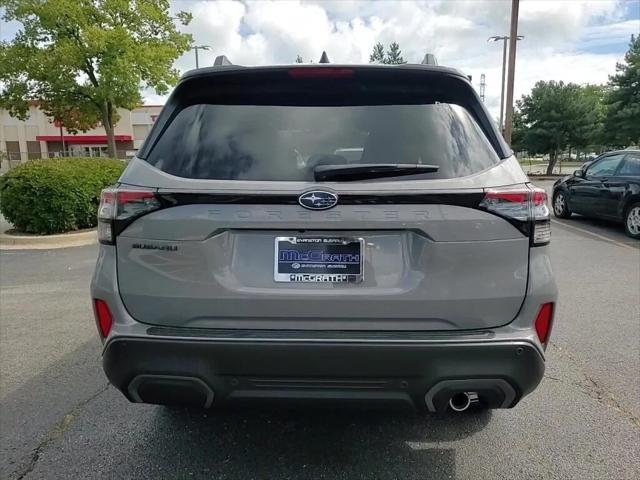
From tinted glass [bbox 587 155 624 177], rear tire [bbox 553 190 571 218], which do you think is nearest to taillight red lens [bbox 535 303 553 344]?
tinted glass [bbox 587 155 624 177]

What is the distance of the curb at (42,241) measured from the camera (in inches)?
349

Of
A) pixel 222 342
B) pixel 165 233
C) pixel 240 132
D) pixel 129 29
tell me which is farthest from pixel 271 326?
pixel 129 29

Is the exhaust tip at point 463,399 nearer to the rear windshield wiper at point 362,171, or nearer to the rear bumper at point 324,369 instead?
the rear bumper at point 324,369

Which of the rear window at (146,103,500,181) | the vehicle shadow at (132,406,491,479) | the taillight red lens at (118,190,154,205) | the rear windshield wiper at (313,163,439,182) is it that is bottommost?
the vehicle shadow at (132,406,491,479)

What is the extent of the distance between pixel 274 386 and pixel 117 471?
1.10 meters

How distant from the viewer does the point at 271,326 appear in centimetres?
210

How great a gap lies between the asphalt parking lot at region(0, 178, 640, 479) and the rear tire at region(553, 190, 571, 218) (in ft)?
27.6

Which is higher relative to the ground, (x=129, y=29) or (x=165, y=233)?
(x=129, y=29)

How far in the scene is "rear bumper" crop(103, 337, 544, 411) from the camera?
6.73 ft

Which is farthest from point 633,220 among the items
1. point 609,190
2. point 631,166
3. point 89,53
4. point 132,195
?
point 89,53

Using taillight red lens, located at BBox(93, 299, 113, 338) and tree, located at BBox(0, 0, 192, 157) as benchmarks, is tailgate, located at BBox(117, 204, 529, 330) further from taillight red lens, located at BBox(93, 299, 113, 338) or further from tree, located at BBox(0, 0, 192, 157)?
tree, located at BBox(0, 0, 192, 157)

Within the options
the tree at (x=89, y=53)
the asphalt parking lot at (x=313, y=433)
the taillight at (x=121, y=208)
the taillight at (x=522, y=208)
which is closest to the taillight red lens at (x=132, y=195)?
the taillight at (x=121, y=208)

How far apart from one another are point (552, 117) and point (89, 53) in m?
27.6

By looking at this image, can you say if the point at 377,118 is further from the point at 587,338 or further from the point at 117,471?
the point at 587,338
